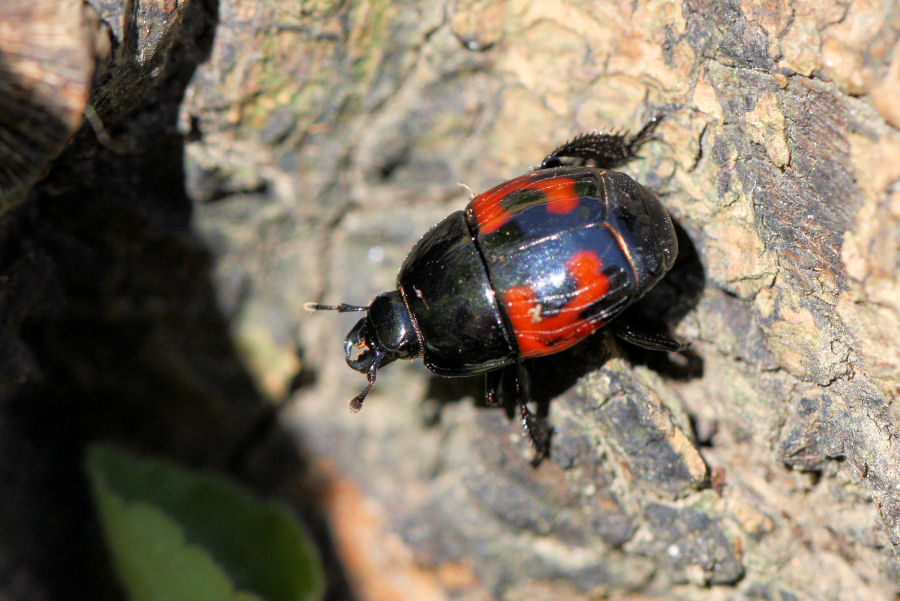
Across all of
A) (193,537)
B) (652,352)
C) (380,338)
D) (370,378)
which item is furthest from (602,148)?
(193,537)

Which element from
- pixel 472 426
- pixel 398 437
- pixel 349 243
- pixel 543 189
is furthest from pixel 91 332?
pixel 543 189

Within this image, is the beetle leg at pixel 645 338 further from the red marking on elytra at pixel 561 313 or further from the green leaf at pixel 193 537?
the green leaf at pixel 193 537

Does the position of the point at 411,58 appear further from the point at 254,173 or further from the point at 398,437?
the point at 398,437

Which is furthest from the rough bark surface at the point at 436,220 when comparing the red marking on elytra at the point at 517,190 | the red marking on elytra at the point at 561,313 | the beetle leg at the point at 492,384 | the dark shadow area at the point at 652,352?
the red marking on elytra at the point at 517,190

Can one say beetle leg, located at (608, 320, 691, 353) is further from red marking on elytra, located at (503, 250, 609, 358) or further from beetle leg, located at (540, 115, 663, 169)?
beetle leg, located at (540, 115, 663, 169)

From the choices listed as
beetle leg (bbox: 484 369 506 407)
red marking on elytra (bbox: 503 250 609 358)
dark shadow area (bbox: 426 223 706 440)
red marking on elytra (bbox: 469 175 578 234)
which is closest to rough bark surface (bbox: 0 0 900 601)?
dark shadow area (bbox: 426 223 706 440)

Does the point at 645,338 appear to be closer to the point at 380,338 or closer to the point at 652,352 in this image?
the point at 652,352
